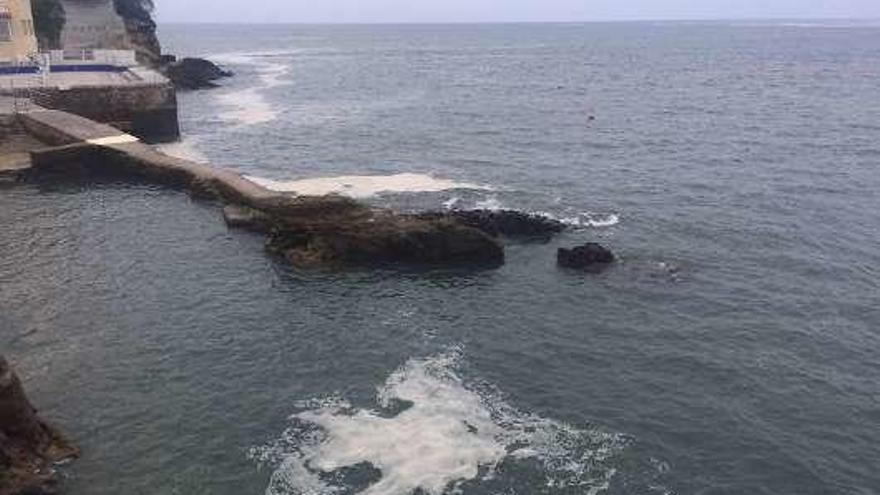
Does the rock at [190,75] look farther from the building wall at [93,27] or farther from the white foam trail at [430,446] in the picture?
the white foam trail at [430,446]

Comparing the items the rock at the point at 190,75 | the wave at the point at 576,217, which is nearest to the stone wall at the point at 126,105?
the wave at the point at 576,217

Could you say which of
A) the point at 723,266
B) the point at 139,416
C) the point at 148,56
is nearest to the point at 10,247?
the point at 139,416

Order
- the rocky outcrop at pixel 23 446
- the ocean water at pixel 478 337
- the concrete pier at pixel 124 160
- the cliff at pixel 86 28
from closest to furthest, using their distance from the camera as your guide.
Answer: the rocky outcrop at pixel 23 446 < the ocean water at pixel 478 337 < the concrete pier at pixel 124 160 < the cliff at pixel 86 28

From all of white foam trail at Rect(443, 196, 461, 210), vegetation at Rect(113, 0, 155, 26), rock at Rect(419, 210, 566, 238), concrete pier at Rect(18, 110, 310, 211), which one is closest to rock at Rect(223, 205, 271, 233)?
concrete pier at Rect(18, 110, 310, 211)

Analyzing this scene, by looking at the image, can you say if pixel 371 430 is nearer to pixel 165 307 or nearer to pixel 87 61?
pixel 165 307

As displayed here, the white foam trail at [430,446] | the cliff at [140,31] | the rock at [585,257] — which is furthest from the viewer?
the cliff at [140,31]

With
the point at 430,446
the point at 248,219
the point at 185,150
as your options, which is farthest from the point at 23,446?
the point at 185,150

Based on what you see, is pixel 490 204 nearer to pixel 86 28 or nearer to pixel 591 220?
pixel 591 220
